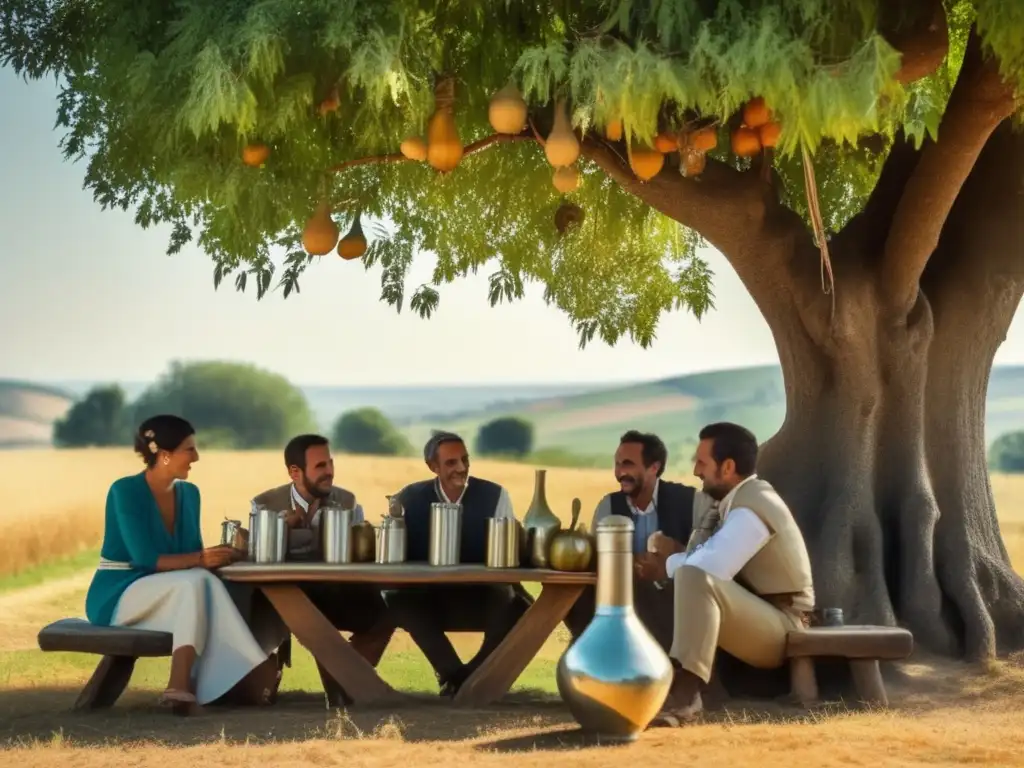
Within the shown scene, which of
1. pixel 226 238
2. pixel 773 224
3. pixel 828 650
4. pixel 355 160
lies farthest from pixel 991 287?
pixel 226 238

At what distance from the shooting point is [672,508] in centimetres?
689

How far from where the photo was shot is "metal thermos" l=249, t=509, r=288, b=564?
6.41 metres

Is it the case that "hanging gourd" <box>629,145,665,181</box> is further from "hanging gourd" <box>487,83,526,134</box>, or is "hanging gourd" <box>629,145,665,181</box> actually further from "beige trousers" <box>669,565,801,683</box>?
"beige trousers" <box>669,565,801,683</box>

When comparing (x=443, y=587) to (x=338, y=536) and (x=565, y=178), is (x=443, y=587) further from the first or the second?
(x=565, y=178)

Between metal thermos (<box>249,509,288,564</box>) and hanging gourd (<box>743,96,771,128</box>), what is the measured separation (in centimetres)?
256

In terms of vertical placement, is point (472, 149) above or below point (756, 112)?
above

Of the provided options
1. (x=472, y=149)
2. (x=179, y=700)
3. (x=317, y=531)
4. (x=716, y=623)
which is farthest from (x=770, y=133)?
(x=179, y=700)

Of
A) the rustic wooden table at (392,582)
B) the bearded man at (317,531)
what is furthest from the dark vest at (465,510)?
the rustic wooden table at (392,582)

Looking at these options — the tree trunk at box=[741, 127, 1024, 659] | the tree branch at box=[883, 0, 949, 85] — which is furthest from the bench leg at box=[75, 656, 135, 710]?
the tree branch at box=[883, 0, 949, 85]

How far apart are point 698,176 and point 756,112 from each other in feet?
5.82

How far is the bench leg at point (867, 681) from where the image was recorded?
6520 mm

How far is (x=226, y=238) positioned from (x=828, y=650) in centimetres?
354

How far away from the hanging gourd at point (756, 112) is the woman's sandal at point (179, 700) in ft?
10.7

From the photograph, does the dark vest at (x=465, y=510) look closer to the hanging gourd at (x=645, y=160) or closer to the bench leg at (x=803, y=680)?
the bench leg at (x=803, y=680)
